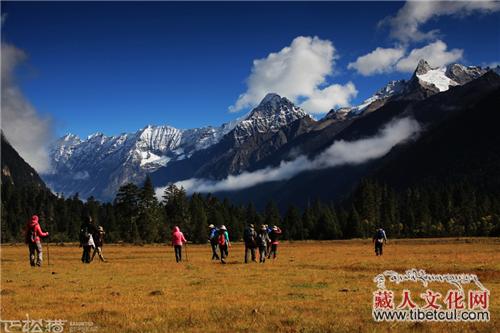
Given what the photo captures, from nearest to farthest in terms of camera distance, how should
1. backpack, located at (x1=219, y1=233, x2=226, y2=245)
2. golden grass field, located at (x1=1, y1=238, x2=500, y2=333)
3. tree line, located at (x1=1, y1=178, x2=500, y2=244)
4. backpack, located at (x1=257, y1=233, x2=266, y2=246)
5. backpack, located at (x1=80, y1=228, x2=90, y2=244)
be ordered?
golden grass field, located at (x1=1, y1=238, x2=500, y2=333) → backpack, located at (x1=80, y1=228, x2=90, y2=244) → backpack, located at (x1=257, y1=233, x2=266, y2=246) → backpack, located at (x1=219, y1=233, x2=226, y2=245) → tree line, located at (x1=1, y1=178, x2=500, y2=244)

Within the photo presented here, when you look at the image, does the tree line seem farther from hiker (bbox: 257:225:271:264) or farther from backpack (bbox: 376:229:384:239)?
hiker (bbox: 257:225:271:264)

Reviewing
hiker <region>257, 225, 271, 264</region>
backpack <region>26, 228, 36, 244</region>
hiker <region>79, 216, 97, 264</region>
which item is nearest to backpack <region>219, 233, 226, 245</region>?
hiker <region>257, 225, 271, 264</region>

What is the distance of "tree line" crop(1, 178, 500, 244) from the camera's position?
412 ft

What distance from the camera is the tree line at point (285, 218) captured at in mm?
125625

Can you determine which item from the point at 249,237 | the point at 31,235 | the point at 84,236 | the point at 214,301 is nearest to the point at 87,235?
the point at 84,236

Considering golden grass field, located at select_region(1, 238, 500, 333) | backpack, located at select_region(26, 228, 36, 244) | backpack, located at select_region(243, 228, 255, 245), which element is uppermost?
backpack, located at select_region(26, 228, 36, 244)

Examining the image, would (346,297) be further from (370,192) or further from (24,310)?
(370,192)

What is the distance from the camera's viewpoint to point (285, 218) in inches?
6368

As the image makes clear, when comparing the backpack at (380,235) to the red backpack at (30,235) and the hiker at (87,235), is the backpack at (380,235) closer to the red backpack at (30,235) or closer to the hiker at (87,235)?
the hiker at (87,235)

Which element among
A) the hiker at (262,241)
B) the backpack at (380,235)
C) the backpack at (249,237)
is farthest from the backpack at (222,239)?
the backpack at (380,235)

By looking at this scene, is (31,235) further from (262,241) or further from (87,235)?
(262,241)

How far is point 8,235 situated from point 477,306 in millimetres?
153754

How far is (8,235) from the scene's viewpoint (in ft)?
487

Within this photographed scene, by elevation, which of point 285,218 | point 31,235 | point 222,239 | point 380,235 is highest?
point 31,235
